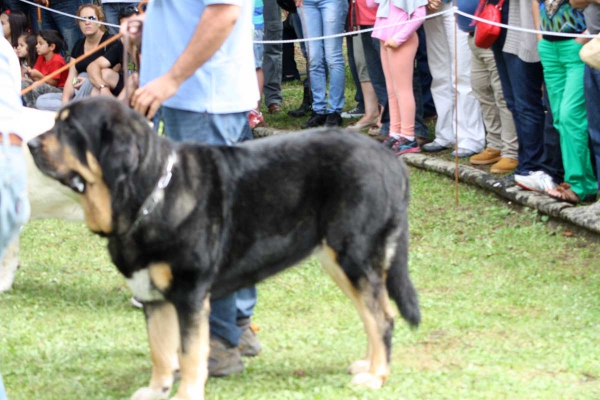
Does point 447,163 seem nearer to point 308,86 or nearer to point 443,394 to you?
point 308,86

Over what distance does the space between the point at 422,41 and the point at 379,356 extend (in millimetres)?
6836

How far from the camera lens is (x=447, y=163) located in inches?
336

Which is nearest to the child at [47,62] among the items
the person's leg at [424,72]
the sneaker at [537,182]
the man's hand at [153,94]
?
the person's leg at [424,72]

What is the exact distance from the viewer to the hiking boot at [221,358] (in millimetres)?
4363

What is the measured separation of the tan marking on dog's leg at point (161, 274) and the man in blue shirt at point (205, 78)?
405mm

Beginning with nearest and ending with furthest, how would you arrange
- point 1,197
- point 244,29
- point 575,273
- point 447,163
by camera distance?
point 1,197 < point 244,29 < point 575,273 < point 447,163

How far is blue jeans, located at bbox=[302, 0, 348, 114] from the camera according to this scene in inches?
403

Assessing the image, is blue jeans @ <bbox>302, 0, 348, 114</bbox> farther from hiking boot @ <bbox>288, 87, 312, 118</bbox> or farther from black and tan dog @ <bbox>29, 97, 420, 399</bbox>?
black and tan dog @ <bbox>29, 97, 420, 399</bbox>

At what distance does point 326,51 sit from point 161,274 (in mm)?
7128

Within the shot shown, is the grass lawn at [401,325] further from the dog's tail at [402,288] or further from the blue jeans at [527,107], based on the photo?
the blue jeans at [527,107]

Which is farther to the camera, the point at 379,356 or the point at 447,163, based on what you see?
the point at 447,163

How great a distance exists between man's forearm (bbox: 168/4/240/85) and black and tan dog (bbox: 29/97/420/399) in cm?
36

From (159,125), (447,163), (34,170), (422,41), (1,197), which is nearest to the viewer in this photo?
(1,197)

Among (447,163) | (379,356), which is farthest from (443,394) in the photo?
(447,163)
